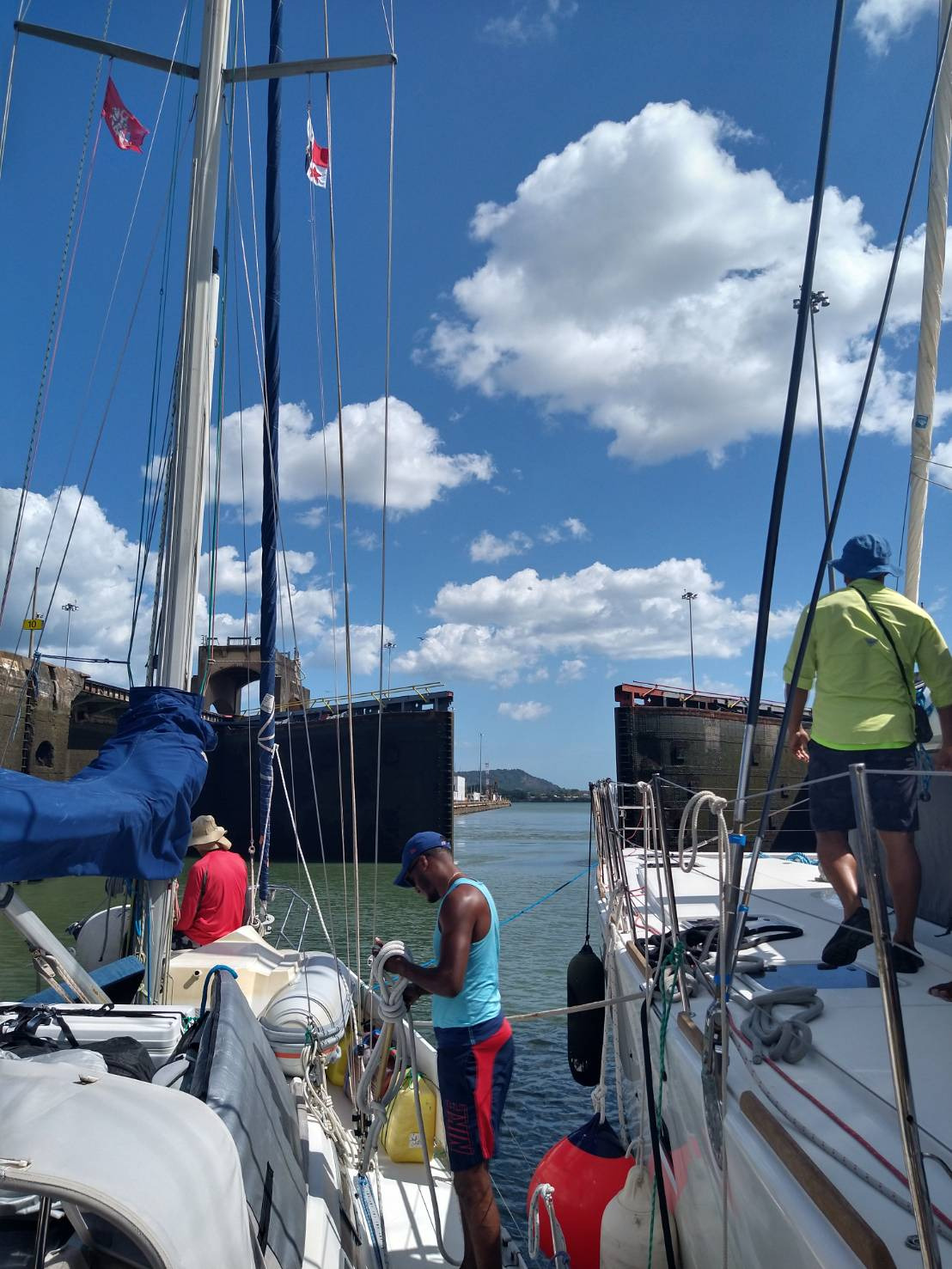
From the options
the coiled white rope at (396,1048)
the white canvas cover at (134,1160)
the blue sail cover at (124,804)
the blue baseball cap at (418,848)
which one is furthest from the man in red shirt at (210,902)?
A: the white canvas cover at (134,1160)

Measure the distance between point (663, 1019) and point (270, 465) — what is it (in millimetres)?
5869

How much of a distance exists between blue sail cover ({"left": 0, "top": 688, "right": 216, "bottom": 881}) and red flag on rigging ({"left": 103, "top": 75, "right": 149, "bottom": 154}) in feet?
16.1

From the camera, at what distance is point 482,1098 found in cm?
267

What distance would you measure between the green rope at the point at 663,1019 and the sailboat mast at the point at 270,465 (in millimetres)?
4263

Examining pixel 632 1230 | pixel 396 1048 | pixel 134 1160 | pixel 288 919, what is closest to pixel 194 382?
pixel 396 1048

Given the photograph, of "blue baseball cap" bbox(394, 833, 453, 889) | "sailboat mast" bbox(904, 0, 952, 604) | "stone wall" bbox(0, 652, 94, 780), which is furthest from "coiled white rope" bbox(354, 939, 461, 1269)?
"stone wall" bbox(0, 652, 94, 780)

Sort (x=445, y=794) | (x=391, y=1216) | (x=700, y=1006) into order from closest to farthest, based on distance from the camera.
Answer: (x=700, y=1006) → (x=391, y=1216) → (x=445, y=794)

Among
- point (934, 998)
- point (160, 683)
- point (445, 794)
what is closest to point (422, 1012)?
point (160, 683)

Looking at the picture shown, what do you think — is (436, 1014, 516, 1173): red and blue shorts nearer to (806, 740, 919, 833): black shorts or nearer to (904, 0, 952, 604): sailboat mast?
(806, 740, 919, 833): black shorts

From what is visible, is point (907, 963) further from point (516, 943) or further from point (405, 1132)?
point (516, 943)

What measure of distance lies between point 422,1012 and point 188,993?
405cm

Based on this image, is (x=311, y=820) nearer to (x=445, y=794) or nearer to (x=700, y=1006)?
(x=445, y=794)

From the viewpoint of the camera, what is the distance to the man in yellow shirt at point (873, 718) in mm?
2695

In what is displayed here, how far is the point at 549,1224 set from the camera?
3.07 m
